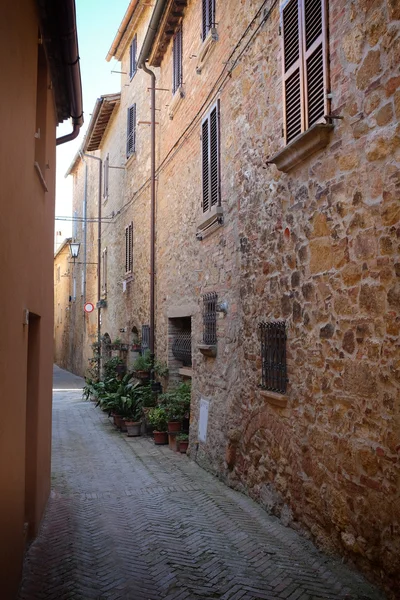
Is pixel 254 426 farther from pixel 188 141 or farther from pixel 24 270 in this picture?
pixel 188 141

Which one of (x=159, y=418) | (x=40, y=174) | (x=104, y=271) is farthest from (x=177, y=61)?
(x=104, y=271)

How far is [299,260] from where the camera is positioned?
5.13 m

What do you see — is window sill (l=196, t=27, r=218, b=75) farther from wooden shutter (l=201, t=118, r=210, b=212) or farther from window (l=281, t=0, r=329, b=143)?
window (l=281, t=0, r=329, b=143)

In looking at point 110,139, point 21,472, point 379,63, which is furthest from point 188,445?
point 110,139

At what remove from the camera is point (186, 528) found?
5281mm

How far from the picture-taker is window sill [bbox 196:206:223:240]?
7.57 m

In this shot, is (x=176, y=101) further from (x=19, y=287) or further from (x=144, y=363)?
(x=19, y=287)

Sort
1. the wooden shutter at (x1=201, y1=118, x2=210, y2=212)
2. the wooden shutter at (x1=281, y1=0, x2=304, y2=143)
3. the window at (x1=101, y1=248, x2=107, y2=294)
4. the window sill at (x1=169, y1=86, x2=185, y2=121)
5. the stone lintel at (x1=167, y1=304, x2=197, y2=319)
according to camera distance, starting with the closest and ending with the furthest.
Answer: the wooden shutter at (x1=281, y1=0, x2=304, y2=143) < the wooden shutter at (x1=201, y1=118, x2=210, y2=212) < the stone lintel at (x1=167, y1=304, x2=197, y2=319) < the window sill at (x1=169, y1=86, x2=185, y2=121) < the window at (x1=101, y1=248, x2=107, y2=294)

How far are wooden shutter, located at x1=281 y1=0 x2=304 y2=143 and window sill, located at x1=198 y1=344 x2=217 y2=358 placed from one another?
10.8ft

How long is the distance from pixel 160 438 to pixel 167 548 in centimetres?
515

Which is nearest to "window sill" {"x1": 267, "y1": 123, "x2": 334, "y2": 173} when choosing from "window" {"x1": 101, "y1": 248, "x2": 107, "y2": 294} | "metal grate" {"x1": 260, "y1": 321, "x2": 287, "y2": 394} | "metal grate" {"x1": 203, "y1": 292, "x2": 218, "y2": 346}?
"metal grate" {"x1": 260, "y1": 321, "x2": 287, "y2": 394}

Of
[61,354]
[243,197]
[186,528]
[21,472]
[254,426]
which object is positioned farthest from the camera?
[61,354]

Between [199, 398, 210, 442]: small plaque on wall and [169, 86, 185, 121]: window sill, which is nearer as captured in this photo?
[199, 398, 210, 442]: small plaque on wall

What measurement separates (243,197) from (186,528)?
12.6 ft
